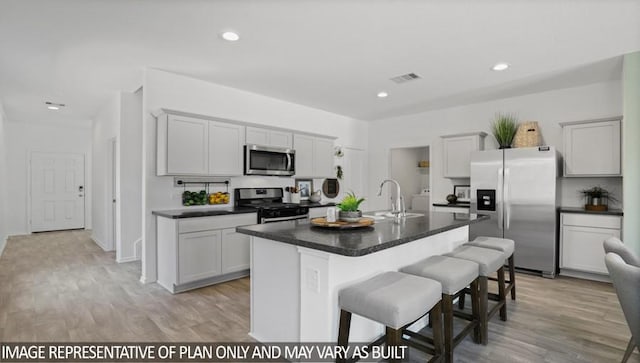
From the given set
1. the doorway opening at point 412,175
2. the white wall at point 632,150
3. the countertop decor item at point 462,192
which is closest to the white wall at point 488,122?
the countertop decor item at point 462,192

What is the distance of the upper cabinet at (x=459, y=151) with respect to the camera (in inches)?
201

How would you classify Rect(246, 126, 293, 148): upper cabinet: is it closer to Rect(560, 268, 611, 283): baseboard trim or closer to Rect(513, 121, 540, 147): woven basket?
Rect(513, 121, 540, 147): woven basket

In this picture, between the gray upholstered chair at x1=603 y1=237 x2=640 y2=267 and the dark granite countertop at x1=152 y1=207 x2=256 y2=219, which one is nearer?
the gray upholstered chair at x1=603 y1=237 x2=640 y2=267

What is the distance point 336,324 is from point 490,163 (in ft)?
12.3

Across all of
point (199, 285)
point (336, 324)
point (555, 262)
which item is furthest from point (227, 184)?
point (555, 262)

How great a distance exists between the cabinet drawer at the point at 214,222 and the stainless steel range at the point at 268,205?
177mm

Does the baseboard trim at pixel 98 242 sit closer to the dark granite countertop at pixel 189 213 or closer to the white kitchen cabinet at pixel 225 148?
the dark granite countertop at pixel 189 213

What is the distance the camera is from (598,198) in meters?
4.18

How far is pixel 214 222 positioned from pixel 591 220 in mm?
4649

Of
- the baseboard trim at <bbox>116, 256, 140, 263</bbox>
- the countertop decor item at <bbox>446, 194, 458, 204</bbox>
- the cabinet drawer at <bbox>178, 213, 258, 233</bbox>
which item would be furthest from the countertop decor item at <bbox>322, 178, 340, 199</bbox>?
the baseboard trim at <bbox>116, 256, 140, 263</bbox>

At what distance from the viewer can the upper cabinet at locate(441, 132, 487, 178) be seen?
5098mm

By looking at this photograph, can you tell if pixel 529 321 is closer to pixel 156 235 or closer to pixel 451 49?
pixel 451 49

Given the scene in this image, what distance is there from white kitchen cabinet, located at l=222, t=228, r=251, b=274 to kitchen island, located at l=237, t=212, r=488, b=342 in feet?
4.97

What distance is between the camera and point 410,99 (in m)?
5.07
